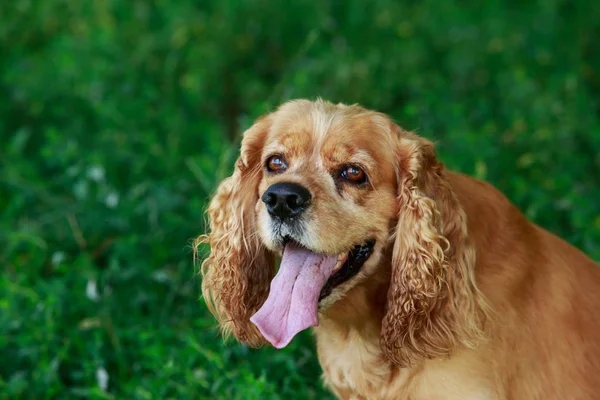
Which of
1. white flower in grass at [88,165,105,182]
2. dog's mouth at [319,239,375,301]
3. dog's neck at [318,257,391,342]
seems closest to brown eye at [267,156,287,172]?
dog's mouth at [319,239,375,301]

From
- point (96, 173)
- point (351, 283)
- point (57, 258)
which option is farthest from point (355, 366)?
point (96, 173)

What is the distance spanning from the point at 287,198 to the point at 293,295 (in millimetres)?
389

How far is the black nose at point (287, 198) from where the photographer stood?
328cm

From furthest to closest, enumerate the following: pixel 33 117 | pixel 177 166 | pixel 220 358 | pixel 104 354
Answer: pixel 33 117 < pixel 177 166 < pixel 104 354 < pixel 220 358

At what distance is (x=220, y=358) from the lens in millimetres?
4328

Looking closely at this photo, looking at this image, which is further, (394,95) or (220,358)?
(394,95)

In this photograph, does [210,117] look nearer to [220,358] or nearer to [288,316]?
[220,358]

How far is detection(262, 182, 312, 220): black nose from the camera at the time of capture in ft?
10.8

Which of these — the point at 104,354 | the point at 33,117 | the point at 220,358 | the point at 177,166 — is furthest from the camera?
the point at 33,117

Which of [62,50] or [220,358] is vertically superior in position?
[220,358]

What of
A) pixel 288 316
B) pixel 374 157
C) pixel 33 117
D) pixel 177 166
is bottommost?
pixel 33 117

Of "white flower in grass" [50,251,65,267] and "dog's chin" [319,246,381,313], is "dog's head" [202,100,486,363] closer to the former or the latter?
"dog's chin" [319,246,381,313]

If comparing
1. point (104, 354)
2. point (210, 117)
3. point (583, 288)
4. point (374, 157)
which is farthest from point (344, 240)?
point (210, 117)

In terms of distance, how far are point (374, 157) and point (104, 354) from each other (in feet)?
6.57
